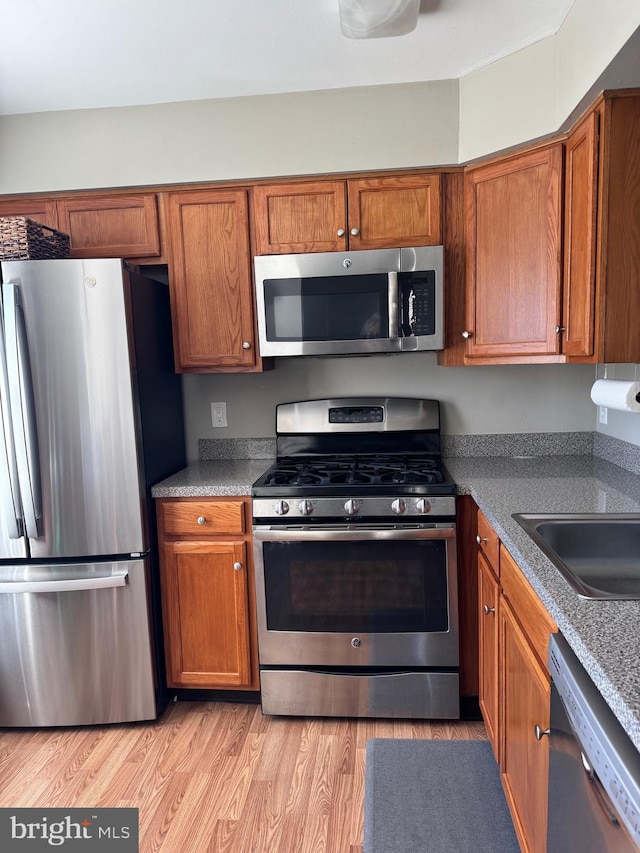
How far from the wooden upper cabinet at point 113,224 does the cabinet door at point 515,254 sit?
4.43 feet

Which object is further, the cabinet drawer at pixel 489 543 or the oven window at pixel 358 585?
the oven window at pixel 358 585

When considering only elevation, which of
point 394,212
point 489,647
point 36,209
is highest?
point 36,209

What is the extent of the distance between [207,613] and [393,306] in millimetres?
1451

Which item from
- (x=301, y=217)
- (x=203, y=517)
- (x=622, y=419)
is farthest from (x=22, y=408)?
(x=622, y=419)

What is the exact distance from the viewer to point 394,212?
7.36 feet

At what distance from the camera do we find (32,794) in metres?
1.84

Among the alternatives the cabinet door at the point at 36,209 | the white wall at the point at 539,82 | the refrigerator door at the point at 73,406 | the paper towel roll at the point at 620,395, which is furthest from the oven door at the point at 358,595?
the cabinet door at the point at 36,209

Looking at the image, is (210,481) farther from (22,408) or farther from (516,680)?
(516,680)

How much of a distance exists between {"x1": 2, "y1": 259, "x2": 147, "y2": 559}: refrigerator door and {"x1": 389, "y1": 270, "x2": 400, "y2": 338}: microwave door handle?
1.02m

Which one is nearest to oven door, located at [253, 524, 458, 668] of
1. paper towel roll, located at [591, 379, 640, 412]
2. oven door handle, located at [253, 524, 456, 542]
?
oven door handle, located at [253, 524, 456, 542]

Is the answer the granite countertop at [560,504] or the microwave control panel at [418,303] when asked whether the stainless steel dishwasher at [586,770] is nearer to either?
the granite countertop at [560,504]

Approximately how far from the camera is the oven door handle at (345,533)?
6.64 feet

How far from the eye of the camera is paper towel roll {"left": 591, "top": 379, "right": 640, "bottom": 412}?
1644mm

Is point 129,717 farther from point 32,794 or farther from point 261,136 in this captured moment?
point 261,136
